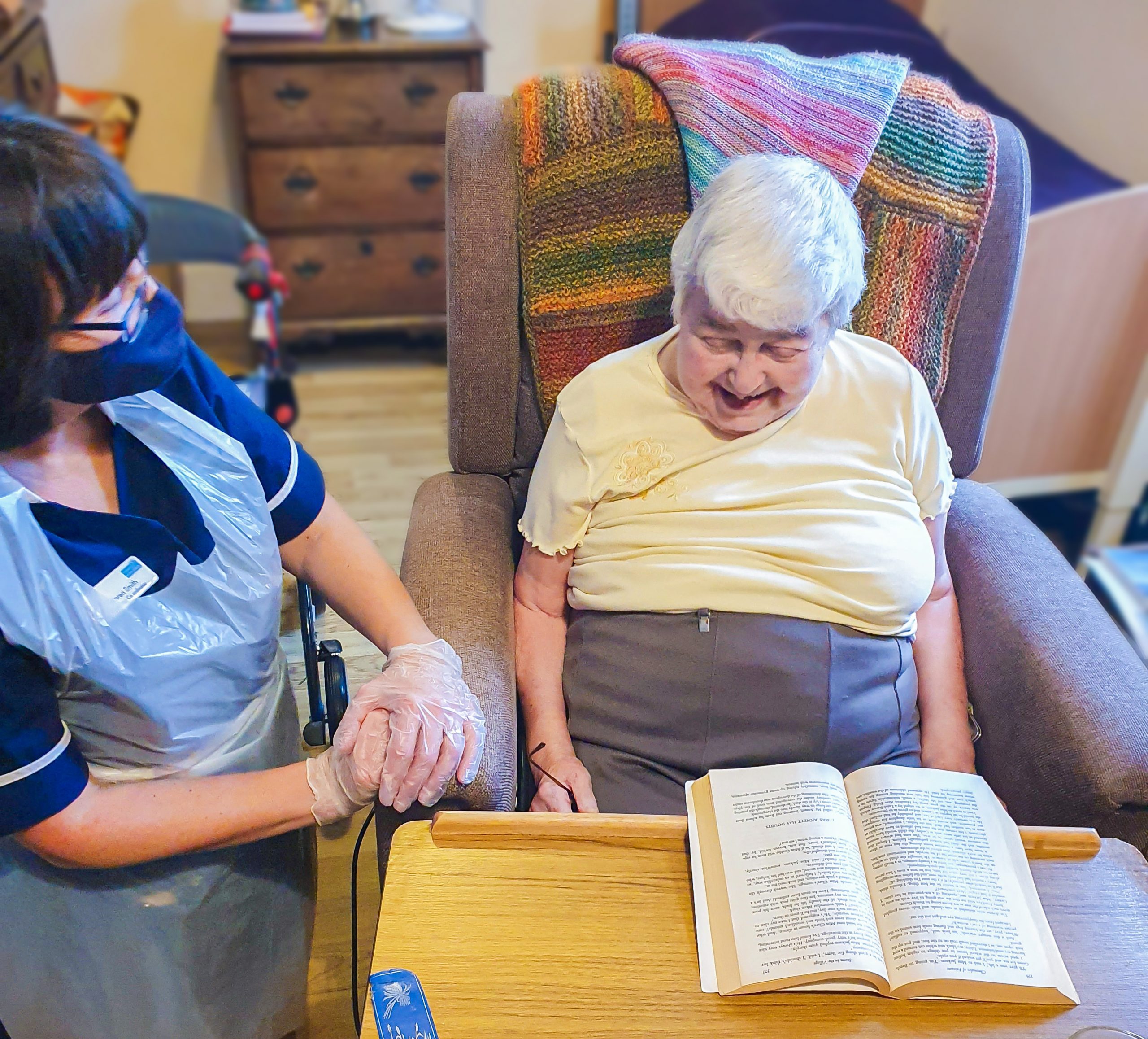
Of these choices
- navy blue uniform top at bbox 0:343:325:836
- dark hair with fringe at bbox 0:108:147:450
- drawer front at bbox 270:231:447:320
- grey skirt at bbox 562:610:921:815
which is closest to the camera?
dark hair with fringe at bbox 0:108:147:450

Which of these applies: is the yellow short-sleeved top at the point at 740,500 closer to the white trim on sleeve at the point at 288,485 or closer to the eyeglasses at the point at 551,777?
the eyeglasses at the point at 551,777

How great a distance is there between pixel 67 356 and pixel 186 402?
0.19 m

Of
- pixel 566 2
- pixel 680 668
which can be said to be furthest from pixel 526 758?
pixel 566 2

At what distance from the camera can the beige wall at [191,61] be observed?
275 cm

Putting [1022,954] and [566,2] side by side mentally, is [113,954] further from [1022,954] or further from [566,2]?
[566,2]

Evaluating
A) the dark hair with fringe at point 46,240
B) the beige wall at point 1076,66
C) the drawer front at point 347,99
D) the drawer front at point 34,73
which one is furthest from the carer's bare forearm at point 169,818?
the beige wall at point 1076,66

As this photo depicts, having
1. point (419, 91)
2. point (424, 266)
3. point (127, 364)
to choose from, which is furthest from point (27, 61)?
point (127, 364)

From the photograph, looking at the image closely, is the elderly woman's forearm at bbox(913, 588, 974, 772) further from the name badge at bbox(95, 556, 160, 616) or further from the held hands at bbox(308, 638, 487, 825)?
the name badge at bbox(95, 556, 160, 616)

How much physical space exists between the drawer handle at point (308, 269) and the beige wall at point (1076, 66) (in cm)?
198

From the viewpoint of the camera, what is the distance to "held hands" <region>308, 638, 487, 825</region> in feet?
3.05

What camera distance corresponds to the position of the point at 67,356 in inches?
30.4

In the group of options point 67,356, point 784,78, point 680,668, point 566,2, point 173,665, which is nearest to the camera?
point 67,356

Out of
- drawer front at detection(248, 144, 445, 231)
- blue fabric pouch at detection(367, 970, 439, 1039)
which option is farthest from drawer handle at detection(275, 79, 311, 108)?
blue fabric pouch at detection(367, 970, 439, 1039)

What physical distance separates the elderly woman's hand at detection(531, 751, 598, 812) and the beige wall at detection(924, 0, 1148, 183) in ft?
6.51
